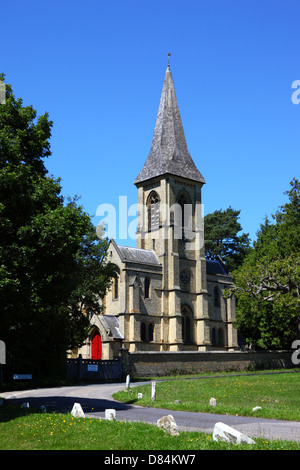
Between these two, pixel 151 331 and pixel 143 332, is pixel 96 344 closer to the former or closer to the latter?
pixel 143 332

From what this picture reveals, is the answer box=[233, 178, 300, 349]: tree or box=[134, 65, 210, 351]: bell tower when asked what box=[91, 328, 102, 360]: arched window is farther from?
box=[233, 178, 300, 349]: tree

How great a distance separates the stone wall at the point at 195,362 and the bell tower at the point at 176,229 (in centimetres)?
704

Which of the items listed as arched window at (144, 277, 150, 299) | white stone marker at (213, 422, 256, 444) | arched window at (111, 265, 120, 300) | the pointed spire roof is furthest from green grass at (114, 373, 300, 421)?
the pointed spire roof

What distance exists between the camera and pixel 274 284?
37.1 metres

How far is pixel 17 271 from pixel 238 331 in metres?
46.8

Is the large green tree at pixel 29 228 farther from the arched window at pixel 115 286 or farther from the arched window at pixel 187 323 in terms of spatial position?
the arched window at pixel 187 323

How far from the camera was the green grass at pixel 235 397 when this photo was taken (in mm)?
16297

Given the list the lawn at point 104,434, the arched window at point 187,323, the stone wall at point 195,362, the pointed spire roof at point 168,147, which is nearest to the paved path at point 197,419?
the lawn at point 104,434

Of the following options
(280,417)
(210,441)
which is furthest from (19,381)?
(210,441)

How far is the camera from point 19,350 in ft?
94.0

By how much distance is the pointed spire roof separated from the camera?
5550 centimetres

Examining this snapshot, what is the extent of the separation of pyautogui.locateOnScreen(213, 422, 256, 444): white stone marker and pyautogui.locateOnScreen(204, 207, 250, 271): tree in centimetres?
6330
